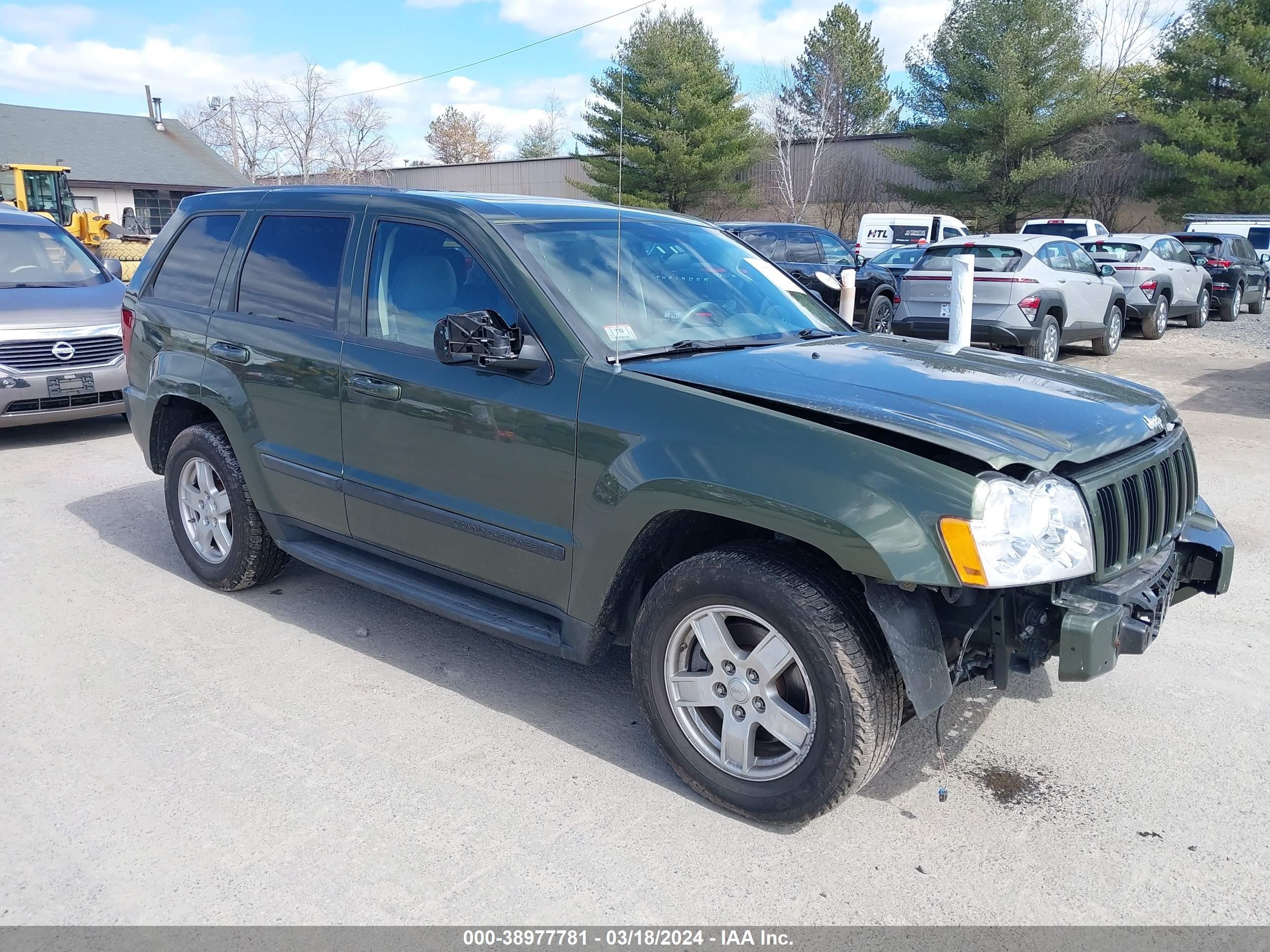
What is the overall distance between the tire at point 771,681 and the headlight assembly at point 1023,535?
0.41 metres

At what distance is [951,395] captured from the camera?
3.38 m

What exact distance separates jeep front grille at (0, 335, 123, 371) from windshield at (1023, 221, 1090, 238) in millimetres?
22506

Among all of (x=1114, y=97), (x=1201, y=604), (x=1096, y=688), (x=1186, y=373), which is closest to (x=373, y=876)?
(x=1096, y=688)

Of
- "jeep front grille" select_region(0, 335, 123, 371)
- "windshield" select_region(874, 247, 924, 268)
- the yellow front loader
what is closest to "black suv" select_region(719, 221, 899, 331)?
"windshield" select_region(874, 247, 924, 268)

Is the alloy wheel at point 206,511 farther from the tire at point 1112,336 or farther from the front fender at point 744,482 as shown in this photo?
the tire at point 1112,336

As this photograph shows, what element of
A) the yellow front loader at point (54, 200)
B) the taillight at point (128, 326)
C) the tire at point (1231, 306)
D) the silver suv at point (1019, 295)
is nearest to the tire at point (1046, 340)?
the silver suv at point (1019, 295)

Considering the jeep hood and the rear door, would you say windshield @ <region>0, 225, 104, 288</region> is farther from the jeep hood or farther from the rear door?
the jeep hood

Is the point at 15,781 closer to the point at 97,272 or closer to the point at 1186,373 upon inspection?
the point at 97,272

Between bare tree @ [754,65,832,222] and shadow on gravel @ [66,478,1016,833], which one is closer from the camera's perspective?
shadow on gravel @ [66,478,1016,833]

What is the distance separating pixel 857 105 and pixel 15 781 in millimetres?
58714

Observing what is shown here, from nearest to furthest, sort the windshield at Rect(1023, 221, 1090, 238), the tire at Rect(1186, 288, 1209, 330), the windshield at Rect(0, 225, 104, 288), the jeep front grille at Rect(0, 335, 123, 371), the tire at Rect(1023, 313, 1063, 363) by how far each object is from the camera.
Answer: the jeep front grille at Rect(0, 335, 123, 371), the windshield at Rect(0, 225, 104, 288), the tire at Rect(1023, 313, 1063, 363), the tire at Rect(1186, 288, 1209, 330), the windshield at Rect(1023, 221, 1090, 238)

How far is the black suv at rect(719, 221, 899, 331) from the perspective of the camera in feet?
56.4

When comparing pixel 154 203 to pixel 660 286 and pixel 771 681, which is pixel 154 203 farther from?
pixel 771 681

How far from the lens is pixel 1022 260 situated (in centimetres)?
1323
